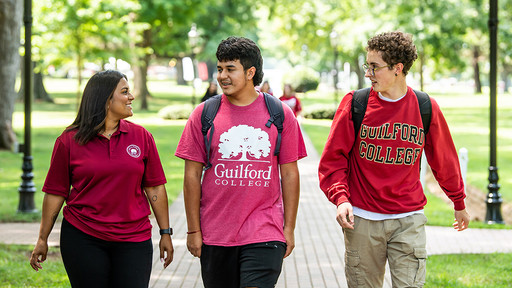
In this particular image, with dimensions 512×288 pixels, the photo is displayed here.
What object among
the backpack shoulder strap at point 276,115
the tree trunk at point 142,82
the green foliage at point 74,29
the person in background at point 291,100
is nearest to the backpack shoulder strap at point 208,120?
the backpack shoulder strap at point 276,115

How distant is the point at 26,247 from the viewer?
7.21 meters

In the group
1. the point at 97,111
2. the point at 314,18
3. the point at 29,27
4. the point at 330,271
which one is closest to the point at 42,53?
the point at 29,27

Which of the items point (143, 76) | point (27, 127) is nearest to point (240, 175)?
point (27, 127)

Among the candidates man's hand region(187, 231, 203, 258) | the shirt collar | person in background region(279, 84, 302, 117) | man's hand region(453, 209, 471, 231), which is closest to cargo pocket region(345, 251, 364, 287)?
man's hand region(453, 209, 471, 231)

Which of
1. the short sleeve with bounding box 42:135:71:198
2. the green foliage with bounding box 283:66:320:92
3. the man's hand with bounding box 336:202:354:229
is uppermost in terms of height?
the green foliage with bounding box 283:66:320:92

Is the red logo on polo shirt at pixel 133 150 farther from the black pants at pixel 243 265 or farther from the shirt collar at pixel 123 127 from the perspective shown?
the black pants at pixel 243 265

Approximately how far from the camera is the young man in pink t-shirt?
10.8 ft

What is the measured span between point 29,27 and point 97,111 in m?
6.13

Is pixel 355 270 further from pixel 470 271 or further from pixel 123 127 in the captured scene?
pixel 470 271

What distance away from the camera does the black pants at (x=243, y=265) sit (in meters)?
3.27

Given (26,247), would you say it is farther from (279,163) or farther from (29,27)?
(279,163)

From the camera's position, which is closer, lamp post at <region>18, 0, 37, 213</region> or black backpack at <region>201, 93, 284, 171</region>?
black backpack at <region>201, 93, 284, 171</region>

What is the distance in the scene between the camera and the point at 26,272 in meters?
6.12

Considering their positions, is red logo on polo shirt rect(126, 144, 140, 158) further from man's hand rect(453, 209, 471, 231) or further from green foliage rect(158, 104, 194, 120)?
green foliage rect(158, 104, 194, 120)
